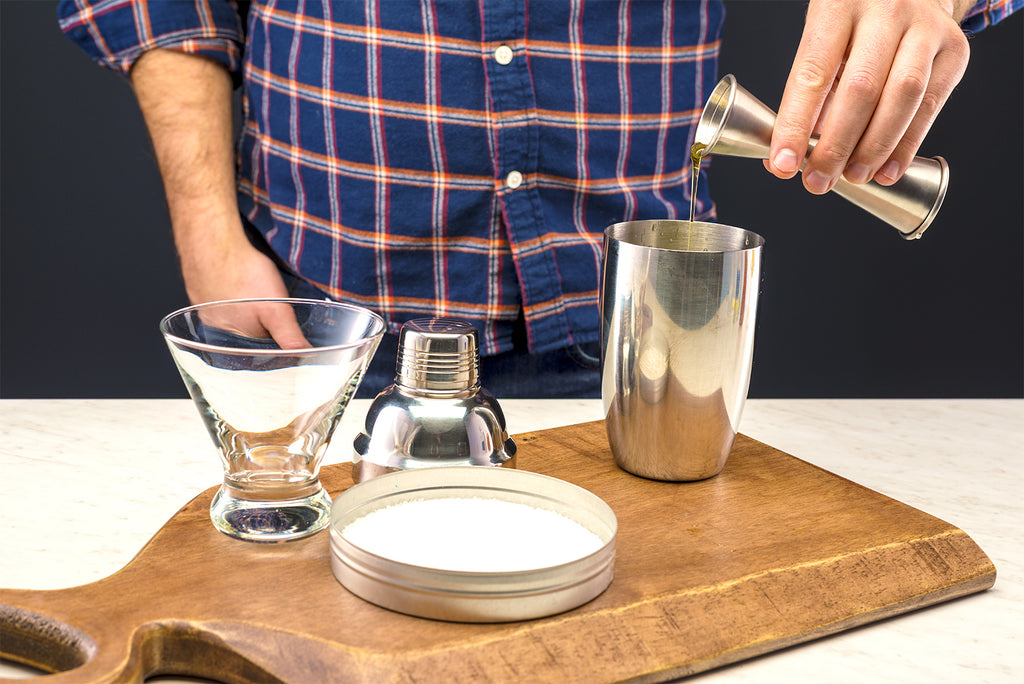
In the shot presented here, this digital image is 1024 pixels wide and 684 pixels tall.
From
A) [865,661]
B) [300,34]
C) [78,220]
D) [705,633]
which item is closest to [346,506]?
[705,633]

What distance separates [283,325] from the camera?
0.90 m

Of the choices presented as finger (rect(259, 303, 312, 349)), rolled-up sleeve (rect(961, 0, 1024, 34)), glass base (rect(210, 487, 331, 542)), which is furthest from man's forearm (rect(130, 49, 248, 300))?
rolled-up sleeve (rect(961, 0, 1024, 34))

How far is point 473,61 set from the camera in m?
1.39

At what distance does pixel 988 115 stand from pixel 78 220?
2.40 meters

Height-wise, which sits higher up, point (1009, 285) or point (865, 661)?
point (865, 661)

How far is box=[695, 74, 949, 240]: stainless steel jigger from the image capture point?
3.21 feet

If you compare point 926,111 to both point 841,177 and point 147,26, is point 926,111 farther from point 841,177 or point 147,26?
point 147,26

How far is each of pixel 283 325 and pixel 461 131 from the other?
59 centimetres

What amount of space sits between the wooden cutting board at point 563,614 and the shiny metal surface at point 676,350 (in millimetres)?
54

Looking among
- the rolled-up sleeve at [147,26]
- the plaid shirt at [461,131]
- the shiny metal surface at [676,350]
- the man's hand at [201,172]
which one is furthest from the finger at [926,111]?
the rolled-up sleeve at [147,26]

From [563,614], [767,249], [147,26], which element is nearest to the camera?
[563,614]

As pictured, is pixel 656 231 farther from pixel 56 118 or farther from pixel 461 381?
pixel 56 118

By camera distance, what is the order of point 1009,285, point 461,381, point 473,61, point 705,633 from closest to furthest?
point 705,633 < point 461,381 < point 473,61 < point 1009,285

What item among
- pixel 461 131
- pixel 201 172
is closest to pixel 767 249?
pixel 461 131
